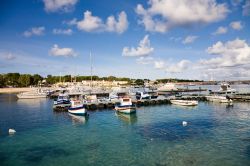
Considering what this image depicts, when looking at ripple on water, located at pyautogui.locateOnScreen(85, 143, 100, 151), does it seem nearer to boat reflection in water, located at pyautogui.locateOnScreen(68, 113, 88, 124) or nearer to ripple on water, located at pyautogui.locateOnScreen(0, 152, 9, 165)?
ripple on water, located at pyautogui.locateOnScreen(0, 152, 9, 165)

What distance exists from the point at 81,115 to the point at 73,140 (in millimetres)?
22809

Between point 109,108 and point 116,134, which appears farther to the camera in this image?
point 109,108

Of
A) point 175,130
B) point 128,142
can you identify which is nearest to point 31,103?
point 175,130

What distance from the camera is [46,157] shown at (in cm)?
3086

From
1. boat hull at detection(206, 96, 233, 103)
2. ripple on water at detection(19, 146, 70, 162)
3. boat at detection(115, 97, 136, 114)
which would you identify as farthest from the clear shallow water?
boat hull at detection(206, 96, 233, 103)

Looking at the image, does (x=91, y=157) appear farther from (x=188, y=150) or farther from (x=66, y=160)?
(x=188, y=150)

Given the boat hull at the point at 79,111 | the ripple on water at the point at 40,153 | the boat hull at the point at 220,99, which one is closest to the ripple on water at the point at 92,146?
the ripple on water at the point at 40,153

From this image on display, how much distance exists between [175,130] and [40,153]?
2351cm

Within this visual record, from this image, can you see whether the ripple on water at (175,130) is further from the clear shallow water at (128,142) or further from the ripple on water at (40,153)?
the ripple on water at (40,153)

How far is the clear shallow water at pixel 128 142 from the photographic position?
29.6 meters

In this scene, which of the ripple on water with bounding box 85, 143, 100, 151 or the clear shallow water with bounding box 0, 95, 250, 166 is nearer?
the clear shallow water with bounding box 0, 95, 250, 166

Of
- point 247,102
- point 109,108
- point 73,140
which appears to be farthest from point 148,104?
point 73,140

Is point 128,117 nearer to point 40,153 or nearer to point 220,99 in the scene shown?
point 40,153

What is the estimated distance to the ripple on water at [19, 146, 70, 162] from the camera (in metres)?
30.7
